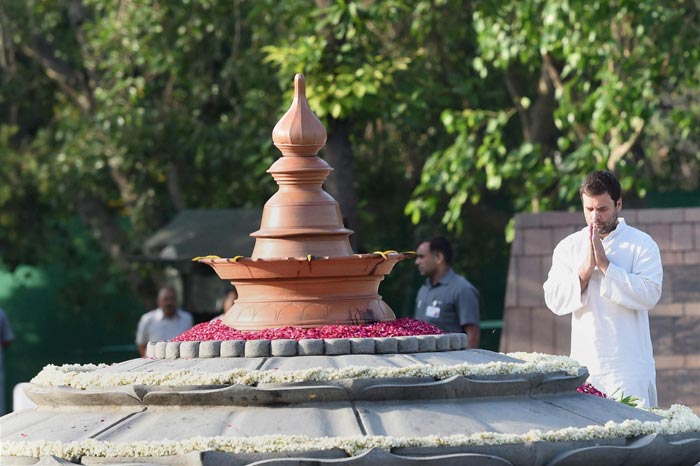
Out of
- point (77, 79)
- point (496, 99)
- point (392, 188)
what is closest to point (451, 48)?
point (496, 99)

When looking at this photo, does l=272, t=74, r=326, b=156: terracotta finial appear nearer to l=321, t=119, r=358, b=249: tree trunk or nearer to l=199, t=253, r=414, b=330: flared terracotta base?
l=199, t=253, r=414, b=330: flared terracotta base

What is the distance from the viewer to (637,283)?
5.42m

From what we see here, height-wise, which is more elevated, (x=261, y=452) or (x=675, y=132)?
(x=675, y=132)

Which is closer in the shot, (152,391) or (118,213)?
(152,391)

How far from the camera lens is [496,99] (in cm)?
1583

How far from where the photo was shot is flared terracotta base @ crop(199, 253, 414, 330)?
154 inches

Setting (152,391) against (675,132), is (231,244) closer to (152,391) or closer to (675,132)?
(675,132)

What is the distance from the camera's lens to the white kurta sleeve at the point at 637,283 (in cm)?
540

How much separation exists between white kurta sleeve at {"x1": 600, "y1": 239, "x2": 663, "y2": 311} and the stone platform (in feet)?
5.21

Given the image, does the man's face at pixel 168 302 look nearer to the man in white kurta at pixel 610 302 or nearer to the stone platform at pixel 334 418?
the man in white kurta at pixel 610 302

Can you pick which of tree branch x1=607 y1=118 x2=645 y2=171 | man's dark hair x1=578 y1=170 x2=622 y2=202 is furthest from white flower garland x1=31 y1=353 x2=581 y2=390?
tree branch x1=607 y1=118 x2=645 y2=171

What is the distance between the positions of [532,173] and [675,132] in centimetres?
358

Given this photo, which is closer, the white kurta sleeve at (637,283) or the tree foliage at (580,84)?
the white kurta sleeve at (637,283)

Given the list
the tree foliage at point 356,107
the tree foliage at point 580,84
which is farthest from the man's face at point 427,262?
the tree foliage at point 356,107
